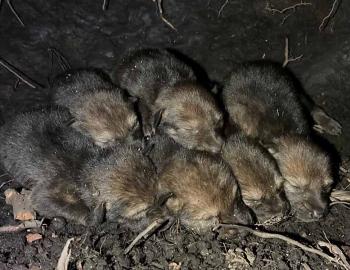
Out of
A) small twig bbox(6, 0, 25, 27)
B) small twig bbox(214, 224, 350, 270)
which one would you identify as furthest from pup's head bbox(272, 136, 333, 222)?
small twig bbox(6, 0, 25, 27)

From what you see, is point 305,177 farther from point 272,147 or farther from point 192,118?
point 192,118

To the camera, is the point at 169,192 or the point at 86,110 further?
the point at 86,110

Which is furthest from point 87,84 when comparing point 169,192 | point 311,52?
point 311,52

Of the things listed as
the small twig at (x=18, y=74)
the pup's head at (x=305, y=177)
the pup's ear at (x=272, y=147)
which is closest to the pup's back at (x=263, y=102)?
the pup's ear at (x=272, y=147)

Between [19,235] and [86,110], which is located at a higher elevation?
[86,110]

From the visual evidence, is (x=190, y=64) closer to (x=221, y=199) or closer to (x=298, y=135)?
(x=298, y=135)

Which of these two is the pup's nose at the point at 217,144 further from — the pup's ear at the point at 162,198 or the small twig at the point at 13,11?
the small twig at the point at 13,11
